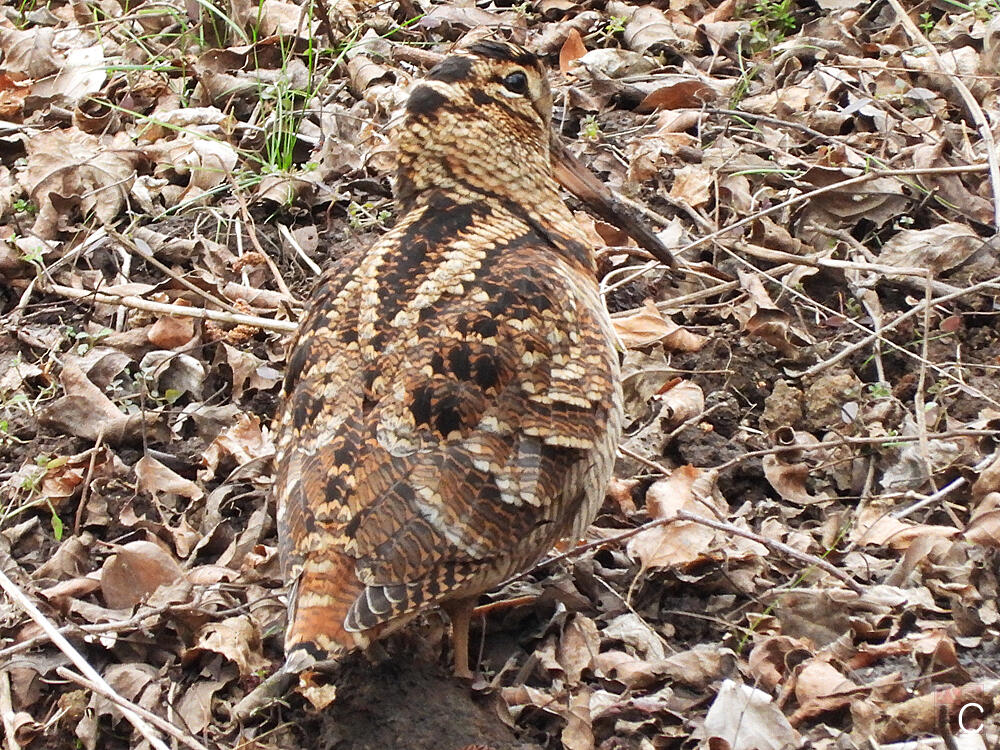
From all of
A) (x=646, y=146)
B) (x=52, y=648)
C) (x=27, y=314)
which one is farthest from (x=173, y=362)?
(x=646, y=146)

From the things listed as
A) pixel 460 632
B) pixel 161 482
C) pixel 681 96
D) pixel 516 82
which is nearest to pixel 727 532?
pixel 460 632

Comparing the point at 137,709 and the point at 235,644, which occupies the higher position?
the point at 137,709

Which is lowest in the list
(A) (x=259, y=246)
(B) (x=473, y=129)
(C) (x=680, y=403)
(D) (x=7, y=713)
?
(D) (x=7, y=713)

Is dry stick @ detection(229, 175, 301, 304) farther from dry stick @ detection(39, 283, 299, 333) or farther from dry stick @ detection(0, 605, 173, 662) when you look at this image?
dry stick @ detection(0, 605, 173, 662)

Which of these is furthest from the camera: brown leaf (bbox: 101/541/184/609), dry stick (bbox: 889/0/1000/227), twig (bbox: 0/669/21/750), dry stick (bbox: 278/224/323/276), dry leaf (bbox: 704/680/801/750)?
dry stick (bbox: 278/224/323/276)

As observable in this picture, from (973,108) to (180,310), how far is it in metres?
3.65

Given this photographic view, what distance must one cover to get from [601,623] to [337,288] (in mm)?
1403

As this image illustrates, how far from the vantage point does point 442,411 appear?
11.5 ft

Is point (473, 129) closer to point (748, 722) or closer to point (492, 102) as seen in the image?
point (492, 102)

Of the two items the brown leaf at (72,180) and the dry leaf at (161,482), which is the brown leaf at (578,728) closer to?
the dry leaf at (161,482)

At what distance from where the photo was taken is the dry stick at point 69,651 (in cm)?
351

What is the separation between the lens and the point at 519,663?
158 inches

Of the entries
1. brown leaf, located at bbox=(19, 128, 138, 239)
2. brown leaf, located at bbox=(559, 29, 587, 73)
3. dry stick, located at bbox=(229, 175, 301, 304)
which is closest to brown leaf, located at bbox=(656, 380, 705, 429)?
dry stick, located at bbox=(229, 175, 301, 304)

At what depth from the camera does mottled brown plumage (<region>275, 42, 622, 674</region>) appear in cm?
334
